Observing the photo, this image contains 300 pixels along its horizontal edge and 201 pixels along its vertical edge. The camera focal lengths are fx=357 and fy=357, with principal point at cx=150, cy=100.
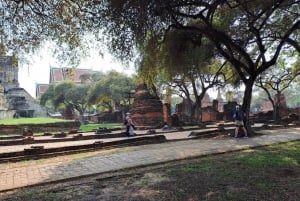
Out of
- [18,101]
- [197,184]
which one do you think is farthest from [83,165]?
[18,101]

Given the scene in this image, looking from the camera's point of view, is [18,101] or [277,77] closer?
[277,77]

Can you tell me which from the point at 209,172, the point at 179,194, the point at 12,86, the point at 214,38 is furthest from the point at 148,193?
the point at 12,86

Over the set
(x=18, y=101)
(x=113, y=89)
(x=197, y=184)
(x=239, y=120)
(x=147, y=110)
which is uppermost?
(x=113, y=89)

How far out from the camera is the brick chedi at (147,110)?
26.9 m

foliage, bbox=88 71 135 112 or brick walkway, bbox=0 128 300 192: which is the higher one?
foliage, bbox=88 71 135 112

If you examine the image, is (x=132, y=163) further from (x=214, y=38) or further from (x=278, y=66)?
(x=278, y=66)

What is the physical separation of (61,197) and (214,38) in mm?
11221

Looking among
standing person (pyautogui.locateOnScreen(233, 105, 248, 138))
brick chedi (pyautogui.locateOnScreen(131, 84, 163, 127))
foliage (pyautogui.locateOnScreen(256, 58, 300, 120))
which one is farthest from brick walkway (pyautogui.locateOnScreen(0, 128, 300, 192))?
foliage (pyautogui.locateOnScreen(256, 58, 300, 120))

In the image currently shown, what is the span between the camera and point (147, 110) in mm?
26922

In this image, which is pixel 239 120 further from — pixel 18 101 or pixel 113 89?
pixel 18 101

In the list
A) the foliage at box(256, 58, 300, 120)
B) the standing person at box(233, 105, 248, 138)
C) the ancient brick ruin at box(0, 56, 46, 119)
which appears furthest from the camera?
the ancient brick ruin at box(0, 56, 46, 119)

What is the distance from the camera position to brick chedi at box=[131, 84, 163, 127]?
26.9 m

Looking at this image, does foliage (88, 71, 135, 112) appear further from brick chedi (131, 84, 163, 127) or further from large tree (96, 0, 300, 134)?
large tree (96, 0, 300, 134)

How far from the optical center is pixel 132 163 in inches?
354
